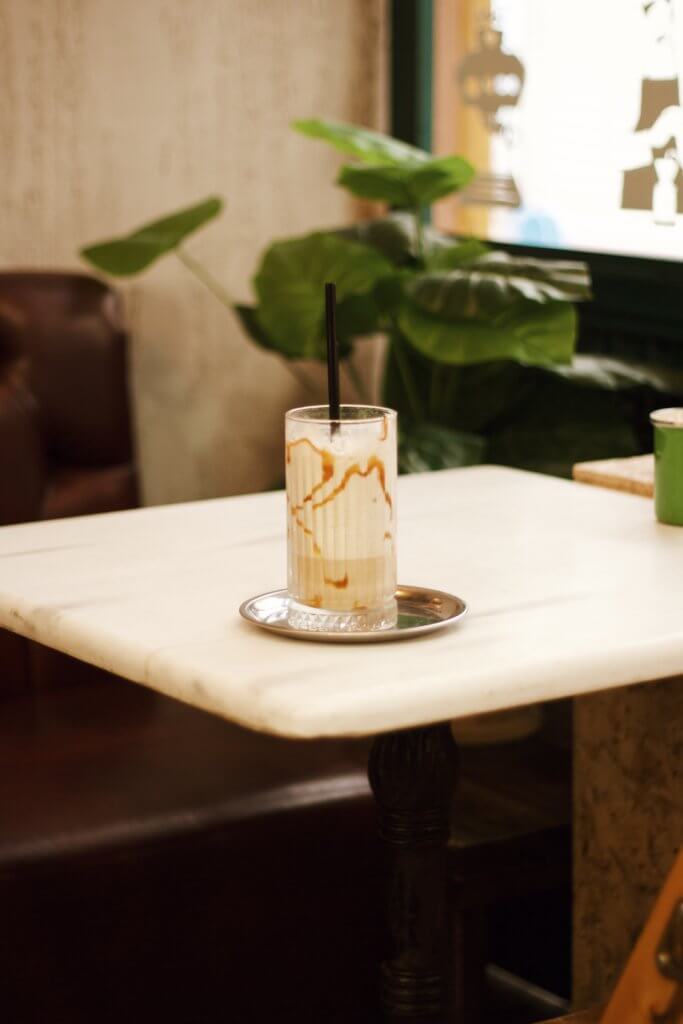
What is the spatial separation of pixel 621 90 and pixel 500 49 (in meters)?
0.33

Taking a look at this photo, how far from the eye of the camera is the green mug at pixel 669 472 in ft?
4.81

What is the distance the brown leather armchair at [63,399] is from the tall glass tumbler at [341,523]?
4.04ft

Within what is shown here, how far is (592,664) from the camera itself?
3.50ft

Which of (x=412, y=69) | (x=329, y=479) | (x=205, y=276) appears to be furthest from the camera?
(x=412, y=69)

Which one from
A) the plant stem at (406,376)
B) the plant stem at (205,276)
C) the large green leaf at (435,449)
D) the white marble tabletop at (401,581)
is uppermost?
the plant stem at (205,276)

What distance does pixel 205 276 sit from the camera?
2748 mm

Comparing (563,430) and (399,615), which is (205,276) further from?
(399,615)

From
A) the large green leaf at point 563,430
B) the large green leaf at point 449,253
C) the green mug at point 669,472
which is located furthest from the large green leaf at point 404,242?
the green mug at point 669,472

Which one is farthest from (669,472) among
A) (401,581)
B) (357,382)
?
(357,382)

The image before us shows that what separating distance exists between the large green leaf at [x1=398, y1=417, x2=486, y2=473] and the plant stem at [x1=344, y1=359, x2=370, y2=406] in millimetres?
288

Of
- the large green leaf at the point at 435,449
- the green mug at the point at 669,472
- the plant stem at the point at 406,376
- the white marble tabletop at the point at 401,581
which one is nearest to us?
the white marble tabletop at the point at 401,581

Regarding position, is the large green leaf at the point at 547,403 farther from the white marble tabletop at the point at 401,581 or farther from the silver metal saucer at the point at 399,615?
the silver metal saucer at the point at 399,615

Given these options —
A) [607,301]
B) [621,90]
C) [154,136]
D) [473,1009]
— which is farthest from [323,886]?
[154,136]

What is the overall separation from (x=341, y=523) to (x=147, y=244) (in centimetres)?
144
